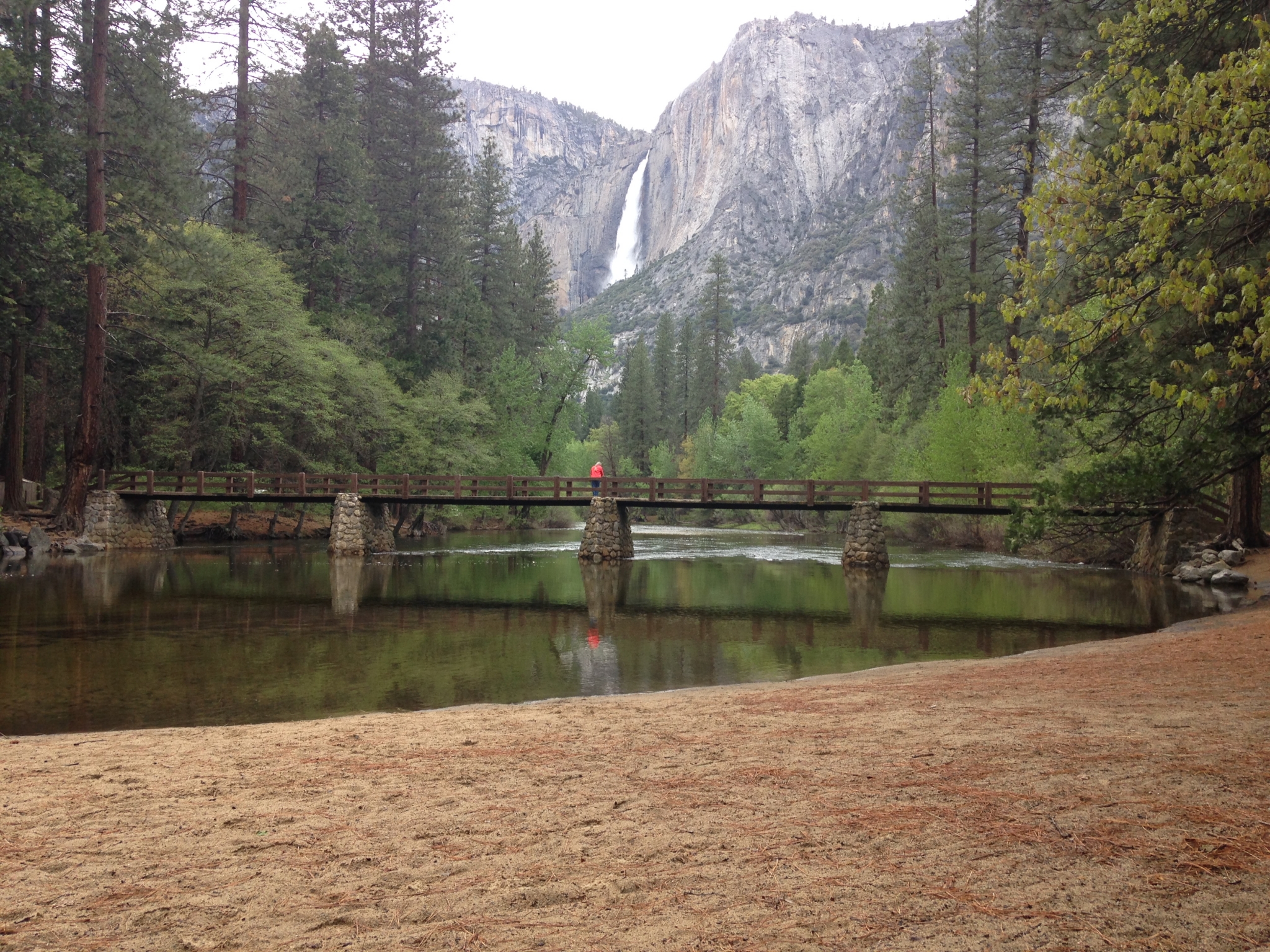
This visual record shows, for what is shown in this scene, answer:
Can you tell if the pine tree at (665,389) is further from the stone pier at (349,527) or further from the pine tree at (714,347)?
the stone pier at (349,527)

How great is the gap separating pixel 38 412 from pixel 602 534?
803 inches

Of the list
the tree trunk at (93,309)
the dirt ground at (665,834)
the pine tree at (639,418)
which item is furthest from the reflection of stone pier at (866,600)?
the pine tree at (639,418)

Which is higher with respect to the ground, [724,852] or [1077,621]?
[724,852]

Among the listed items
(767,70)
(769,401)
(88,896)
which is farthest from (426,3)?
(767,70)

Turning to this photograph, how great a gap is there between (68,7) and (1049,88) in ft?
100

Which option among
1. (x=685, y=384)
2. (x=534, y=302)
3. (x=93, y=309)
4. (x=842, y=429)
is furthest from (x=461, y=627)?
(x=685, y=384)

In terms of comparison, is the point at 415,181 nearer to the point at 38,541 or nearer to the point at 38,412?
the point at 38,412

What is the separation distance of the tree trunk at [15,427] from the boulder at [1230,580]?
3379 centimetres

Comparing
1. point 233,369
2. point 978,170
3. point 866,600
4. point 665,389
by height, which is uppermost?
point 978,170

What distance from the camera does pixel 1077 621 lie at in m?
17.1

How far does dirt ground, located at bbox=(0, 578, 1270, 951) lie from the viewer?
356 cm

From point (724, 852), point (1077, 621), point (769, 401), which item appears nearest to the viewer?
point (724, 852)

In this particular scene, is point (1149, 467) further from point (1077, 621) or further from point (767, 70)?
point (767, 70)

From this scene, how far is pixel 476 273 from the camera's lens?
55.7m
